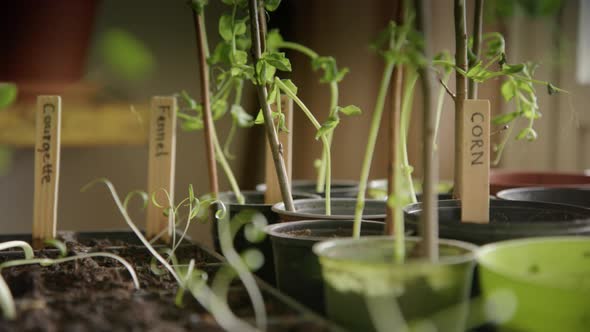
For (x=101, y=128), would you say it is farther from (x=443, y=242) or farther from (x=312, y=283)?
(x=443, y=242)

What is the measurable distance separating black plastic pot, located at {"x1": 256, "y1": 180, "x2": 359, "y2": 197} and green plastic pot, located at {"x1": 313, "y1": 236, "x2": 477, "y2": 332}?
558mm

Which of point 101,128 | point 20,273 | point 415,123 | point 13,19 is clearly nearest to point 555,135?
point 415,123

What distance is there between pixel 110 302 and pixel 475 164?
0.43 m

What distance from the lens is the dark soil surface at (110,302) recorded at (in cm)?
62

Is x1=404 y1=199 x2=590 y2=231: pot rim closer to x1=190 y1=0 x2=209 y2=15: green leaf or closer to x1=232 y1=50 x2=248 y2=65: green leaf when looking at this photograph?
x1=232 y1=50 x2=248 y2=65: green leaf

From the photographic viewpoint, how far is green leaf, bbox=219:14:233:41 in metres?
1.03

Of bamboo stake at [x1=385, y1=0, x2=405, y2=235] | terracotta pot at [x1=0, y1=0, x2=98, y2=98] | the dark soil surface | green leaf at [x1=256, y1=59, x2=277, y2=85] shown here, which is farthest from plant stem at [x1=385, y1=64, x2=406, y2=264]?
terracotta pot at [x1=0, y1=0, x2=98, y2=98]

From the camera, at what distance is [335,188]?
129 centimetres

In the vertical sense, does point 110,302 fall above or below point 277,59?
below

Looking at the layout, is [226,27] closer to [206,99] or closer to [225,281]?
Answer: [206,99]

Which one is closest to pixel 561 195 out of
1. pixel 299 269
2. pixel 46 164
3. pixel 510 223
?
pixel 510 223

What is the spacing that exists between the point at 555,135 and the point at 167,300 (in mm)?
1666

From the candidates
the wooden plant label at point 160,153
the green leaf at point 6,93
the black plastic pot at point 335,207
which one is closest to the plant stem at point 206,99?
the wooden plant label at point 160,153

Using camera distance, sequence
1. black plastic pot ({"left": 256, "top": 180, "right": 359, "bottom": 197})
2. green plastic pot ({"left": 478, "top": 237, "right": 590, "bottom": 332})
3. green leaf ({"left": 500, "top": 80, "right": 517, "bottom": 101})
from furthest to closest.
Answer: black plastic pot ({"left": 256, "top": 180, "right": 359, "bottom": 197}) → green leaf ({"left": 500, "top": 80, "right": 517, "bottom": 101}) → green plastic pot ({"left": 478, "top": 237, "right": 590, "bottom": 332})
